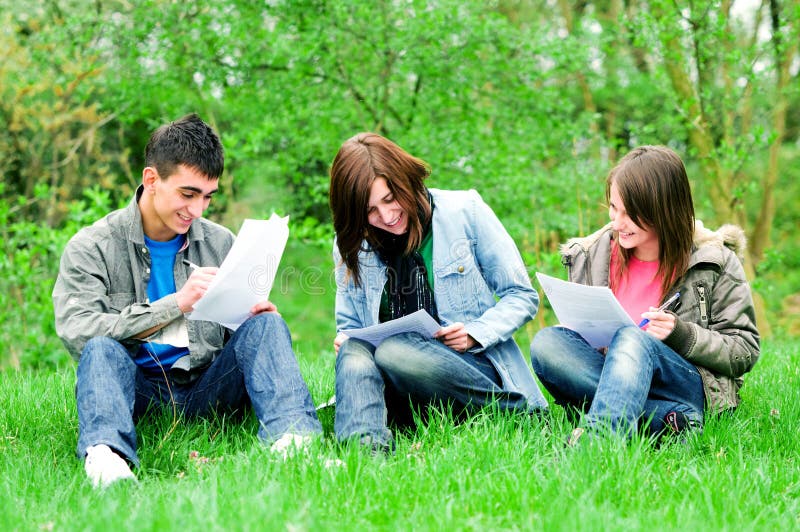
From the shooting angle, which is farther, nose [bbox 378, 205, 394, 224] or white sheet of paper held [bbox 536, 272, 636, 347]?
nose [bbox 378, 205, 394, 224]

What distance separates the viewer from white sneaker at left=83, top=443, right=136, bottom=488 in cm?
243

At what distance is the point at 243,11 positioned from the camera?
666 centimetres

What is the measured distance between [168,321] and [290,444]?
2.24ft

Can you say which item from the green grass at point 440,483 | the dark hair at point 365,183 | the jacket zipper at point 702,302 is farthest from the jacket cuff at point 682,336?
the dark hair at point 365,183

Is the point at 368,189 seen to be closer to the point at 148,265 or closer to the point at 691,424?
the point at 148,265

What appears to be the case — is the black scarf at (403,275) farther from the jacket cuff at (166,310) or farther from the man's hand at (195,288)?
the jacket cuff at (166,310)

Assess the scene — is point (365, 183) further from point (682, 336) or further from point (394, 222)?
point (682, 336)

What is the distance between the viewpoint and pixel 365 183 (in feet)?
A: 9.75

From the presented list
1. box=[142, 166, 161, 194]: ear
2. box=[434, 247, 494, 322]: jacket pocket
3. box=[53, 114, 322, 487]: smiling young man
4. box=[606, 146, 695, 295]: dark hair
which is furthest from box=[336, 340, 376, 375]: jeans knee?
box=[606, 146, 695, 295]: dark hair

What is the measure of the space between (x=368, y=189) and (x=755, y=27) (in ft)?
22.1

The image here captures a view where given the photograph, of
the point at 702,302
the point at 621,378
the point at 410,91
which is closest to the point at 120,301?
the point at 621,378

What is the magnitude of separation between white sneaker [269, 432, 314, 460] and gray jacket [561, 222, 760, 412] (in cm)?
126

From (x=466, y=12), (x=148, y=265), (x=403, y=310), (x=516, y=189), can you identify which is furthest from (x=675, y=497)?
(x=466, y=12)

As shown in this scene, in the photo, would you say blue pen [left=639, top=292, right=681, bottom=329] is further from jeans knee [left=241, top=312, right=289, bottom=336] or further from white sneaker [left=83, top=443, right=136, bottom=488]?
white sneaker [left=83, top=443, right=136, bottom=488]
